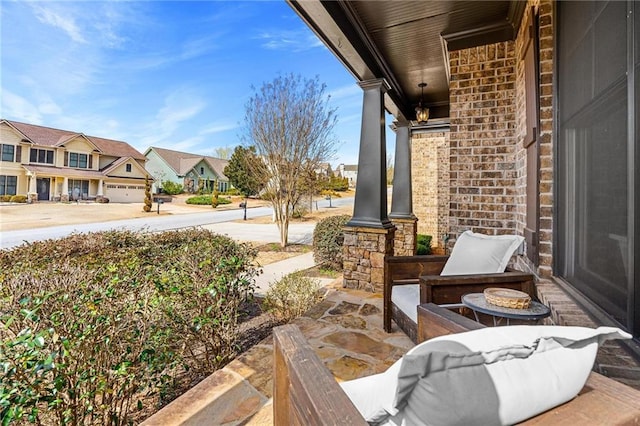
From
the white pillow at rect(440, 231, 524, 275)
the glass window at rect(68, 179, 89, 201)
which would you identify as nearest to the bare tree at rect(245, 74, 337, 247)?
the white pillow at rect(440, 231, 524, 275)

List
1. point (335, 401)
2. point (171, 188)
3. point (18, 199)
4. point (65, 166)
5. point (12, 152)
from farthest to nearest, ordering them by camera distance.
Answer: point (171, 188)
point (65, 166)
point (18, 199)
point (12, 152)
point (335, 401)

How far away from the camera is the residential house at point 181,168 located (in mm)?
30031

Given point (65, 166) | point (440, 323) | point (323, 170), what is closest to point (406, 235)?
point (323, 170)

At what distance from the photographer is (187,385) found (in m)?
2.13

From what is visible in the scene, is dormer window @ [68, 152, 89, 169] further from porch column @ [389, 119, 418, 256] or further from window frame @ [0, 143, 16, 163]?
porch column @ [389, 119, 418, 256]

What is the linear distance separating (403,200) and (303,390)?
5568 millimetres

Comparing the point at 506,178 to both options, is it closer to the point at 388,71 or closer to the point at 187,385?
the point at 388,71

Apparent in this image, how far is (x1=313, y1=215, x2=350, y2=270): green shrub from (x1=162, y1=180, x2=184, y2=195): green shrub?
84.7ft

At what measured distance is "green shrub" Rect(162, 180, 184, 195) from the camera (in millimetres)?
27484

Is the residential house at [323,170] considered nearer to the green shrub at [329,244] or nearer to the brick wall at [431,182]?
the brick wall at [431,182]

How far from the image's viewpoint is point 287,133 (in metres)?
8.03

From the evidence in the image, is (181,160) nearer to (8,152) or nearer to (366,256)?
(8,152)

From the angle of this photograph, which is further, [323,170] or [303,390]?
[323,170]

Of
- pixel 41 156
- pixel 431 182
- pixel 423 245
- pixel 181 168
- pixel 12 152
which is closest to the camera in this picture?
pixel 423 245
